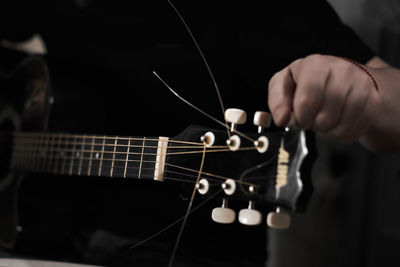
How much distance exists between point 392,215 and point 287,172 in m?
0.12

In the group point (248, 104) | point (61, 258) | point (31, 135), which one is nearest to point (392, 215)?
point (248, 104)

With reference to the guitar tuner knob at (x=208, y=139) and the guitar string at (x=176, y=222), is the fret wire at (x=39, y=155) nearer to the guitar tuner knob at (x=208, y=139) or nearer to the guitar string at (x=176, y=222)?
the guitar string at (x=176, y=222)

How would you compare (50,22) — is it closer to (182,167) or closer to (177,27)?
(177,27)

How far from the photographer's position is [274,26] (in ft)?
1.60

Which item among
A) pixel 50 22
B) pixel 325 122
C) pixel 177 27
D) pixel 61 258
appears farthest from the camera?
pixel 50 22

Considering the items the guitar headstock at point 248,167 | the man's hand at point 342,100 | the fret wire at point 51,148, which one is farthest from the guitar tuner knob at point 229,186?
the fret wire at point 51,148

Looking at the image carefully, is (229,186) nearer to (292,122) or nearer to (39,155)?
(292,122)

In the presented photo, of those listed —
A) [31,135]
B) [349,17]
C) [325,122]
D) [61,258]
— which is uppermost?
[349,17]

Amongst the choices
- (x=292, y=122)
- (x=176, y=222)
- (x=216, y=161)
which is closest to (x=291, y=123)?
(x=292, y=122)

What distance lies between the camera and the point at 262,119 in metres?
0.44

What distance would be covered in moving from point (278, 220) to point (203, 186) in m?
0.11

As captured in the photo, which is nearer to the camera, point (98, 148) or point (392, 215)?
point (392, 215)

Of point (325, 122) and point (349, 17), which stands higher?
point (349, 17)

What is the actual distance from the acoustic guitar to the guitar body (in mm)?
39
